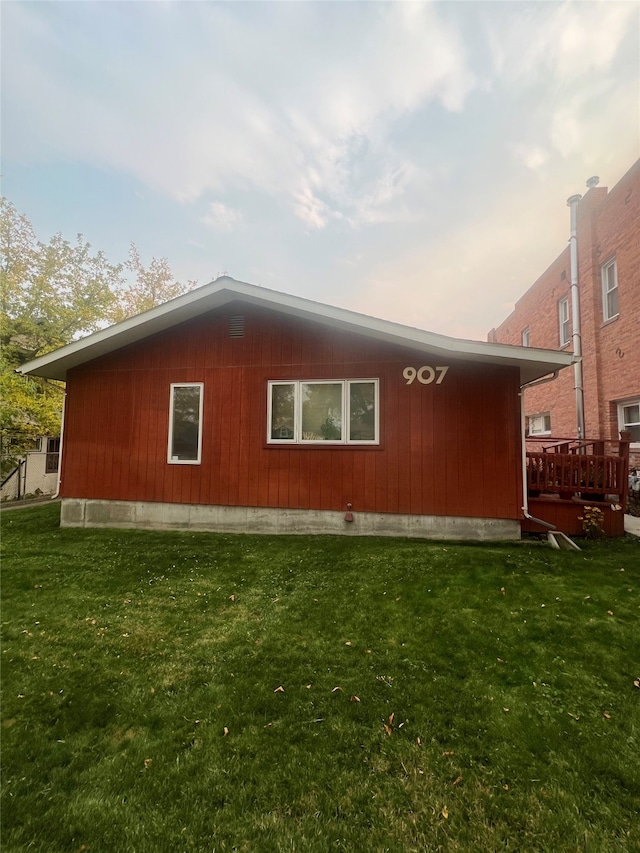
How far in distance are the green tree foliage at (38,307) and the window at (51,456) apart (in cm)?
114

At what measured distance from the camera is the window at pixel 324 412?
6.48m

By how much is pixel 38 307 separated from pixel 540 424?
18187 millimetres

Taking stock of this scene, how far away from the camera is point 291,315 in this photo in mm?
6836

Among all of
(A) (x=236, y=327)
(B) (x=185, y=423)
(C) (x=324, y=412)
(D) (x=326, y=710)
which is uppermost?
(A) (x=236, y=327)

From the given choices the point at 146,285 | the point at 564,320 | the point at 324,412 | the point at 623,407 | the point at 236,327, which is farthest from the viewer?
the point at 146,285

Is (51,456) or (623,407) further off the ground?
(623,407)

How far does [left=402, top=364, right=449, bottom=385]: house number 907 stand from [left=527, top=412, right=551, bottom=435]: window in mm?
9132

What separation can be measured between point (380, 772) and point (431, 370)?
5.35 m

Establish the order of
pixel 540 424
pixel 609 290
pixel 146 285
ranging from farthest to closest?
1. pixel 146 285
2. pixel 540 424
3. pixel 609 290

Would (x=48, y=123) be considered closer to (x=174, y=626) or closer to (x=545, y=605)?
(x=174, y=626)

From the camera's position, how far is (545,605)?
12.3 ft

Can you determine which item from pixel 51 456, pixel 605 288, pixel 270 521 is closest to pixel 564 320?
pixel 605 288

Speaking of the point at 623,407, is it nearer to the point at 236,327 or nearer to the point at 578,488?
the point at 578,488

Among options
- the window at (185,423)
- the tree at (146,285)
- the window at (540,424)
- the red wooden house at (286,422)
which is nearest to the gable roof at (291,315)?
the red wooden house at (286,422)
